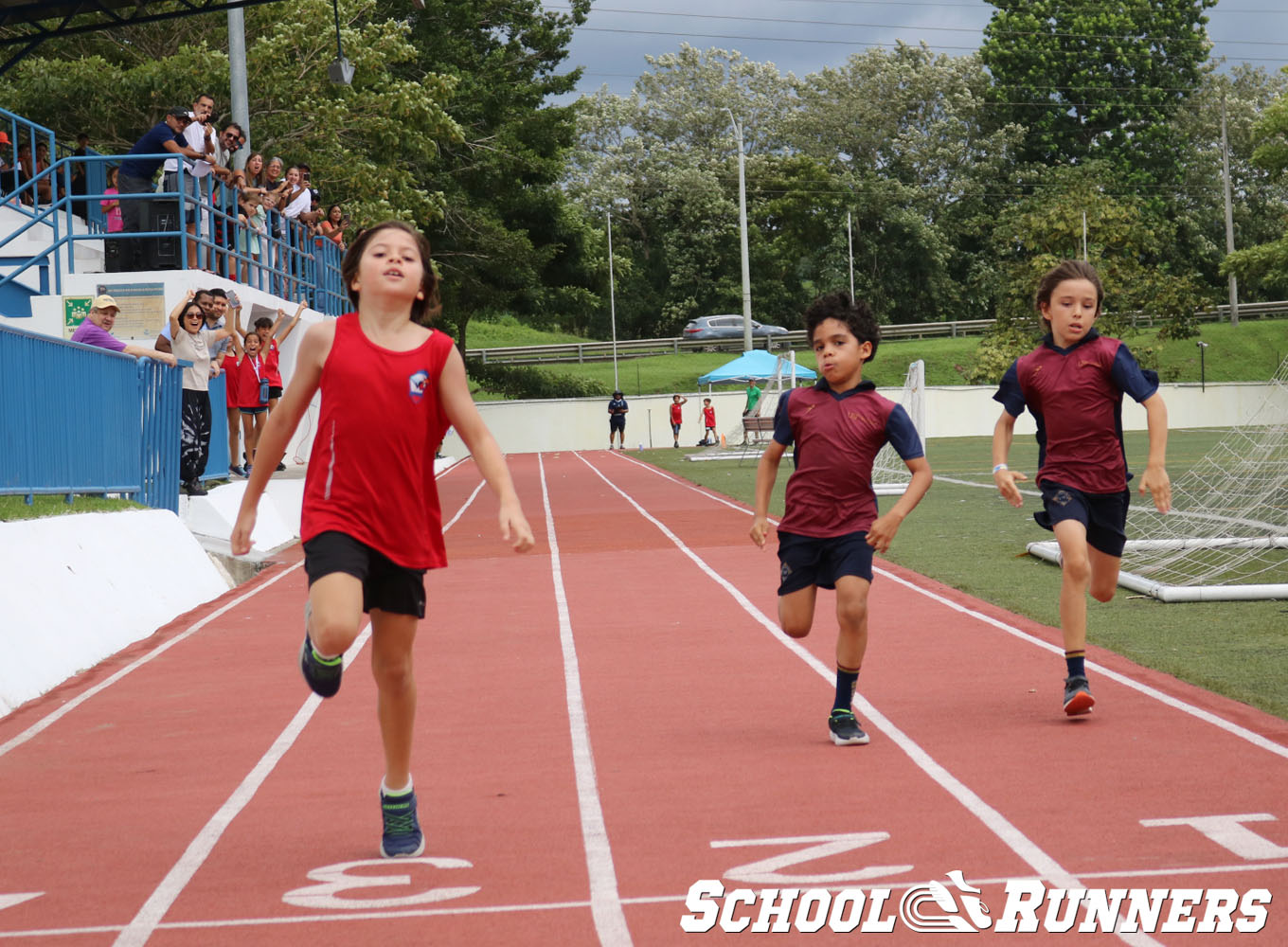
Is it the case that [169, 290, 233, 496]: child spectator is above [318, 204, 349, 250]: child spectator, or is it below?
below

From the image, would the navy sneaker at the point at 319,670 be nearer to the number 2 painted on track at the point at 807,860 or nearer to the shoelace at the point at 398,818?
the shoelace at the point at 398,818

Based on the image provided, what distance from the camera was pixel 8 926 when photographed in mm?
4309

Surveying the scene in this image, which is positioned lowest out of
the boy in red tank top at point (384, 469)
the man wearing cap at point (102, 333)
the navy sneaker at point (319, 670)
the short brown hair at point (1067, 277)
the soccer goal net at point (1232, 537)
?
the soccer goal net at point (1232, 537)

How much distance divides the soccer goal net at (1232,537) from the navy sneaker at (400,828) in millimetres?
6737

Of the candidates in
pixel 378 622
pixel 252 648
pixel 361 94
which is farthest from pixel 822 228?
pixel 378 622

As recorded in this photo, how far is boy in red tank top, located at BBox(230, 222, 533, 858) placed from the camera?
15.1ft

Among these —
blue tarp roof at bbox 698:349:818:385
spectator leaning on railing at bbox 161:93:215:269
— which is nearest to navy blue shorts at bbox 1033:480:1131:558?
spectator leaning on railing at bbox 161:93:215:269

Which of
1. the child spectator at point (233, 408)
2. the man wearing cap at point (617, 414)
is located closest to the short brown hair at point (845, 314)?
the child spectator at point (233, 408)

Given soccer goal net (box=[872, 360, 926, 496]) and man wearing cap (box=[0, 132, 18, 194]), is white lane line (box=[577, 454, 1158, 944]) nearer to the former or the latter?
soccer goal net (box=[872, 360, 926, 496])

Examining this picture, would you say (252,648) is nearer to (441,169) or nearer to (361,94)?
(361,94)

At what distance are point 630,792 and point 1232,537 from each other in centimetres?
860

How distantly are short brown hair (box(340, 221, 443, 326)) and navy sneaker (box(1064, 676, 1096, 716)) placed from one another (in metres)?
3.31

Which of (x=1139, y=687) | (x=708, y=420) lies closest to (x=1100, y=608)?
(x=1139, y=687)

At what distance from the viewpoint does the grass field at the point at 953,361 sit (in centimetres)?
5984
